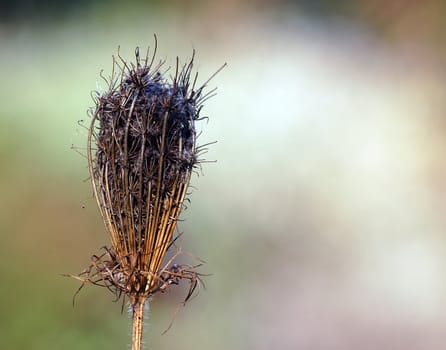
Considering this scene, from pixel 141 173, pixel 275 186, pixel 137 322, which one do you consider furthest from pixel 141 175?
pixel 275 186

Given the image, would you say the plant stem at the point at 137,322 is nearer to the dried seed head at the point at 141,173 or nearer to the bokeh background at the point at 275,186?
the dried seed head at the point at 141,173

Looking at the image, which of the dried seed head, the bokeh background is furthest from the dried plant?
the bokeh background

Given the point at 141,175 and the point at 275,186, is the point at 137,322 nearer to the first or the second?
the point at 141,175

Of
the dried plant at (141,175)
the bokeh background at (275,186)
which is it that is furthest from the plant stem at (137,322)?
the bokeh background at (275,186)

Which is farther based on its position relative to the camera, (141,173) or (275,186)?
(275,186)

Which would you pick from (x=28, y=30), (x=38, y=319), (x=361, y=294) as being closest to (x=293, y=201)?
(x=361, y=294)

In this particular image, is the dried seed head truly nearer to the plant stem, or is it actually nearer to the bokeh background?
the plant stem
